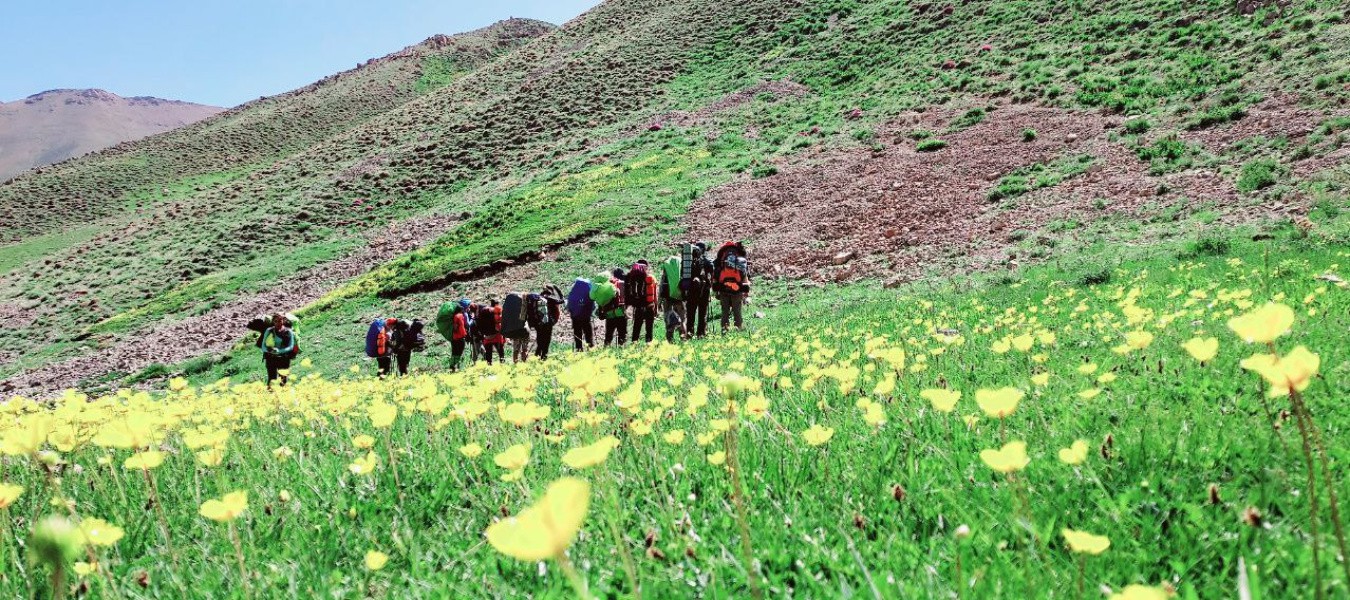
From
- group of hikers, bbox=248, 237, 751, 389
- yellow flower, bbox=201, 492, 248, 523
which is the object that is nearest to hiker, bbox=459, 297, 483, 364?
group of hikers, bbox=248, 237, 751, 389

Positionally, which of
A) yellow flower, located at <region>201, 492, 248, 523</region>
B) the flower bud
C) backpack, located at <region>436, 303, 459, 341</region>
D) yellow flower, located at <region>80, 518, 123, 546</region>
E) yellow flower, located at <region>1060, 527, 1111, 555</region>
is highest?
the flower bud

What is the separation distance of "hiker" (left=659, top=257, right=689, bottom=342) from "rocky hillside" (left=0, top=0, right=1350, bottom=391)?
245 inches

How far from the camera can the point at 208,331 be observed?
2534 cm

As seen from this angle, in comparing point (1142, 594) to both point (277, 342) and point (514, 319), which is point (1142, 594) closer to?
point (277, 342)

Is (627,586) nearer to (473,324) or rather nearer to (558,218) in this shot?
(473,324)

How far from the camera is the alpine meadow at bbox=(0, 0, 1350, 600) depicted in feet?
5.21

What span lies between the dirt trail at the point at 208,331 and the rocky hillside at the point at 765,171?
18cm

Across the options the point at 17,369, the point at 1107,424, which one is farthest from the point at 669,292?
the point at 17,369

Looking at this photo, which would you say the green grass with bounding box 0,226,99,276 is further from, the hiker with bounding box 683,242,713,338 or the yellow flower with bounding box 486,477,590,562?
the yellow flower with bounding box 486,477,590,562

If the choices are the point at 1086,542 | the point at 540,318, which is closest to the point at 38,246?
the point at 540,318

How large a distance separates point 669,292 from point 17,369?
27.4 metres

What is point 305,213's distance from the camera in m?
42.3

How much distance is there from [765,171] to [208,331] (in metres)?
23.1

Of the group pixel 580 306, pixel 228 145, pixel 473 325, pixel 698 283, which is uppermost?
pixel 228 145
